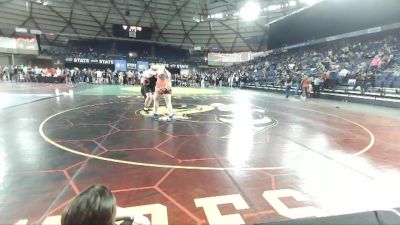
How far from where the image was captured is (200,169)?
441 centimetres

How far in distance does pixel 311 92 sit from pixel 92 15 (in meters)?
32.5

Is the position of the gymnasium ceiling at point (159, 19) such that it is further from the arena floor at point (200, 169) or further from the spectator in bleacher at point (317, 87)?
the arena floor at point (200, 169)

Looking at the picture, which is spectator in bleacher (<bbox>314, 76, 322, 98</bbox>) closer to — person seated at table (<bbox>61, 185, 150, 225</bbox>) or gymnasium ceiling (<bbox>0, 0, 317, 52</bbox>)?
gymnasium ceiling (<bbox>0, 0, 317, 52</bbox>)

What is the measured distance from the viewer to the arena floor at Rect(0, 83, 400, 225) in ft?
10.4

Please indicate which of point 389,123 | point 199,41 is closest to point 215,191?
point 389,123

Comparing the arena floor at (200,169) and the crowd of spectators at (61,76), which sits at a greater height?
the crowd of spectators at (61,76)

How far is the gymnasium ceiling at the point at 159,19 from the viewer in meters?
36.2

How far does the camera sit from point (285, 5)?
3300cm

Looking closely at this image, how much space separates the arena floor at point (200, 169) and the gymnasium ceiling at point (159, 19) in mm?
28176

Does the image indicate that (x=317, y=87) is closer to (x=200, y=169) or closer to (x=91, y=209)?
(x=200, y=169)

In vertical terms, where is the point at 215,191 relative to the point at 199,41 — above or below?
below

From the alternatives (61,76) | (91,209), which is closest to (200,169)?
(91,209)

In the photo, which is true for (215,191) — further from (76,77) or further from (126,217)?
(76,77)

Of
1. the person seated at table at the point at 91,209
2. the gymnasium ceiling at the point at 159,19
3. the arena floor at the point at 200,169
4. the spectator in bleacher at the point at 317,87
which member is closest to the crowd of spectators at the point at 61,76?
the gymnasium ceiling at the point at 159,19
